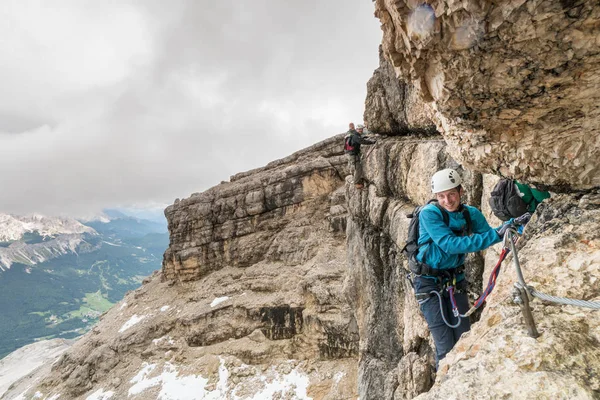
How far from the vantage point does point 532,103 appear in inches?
156

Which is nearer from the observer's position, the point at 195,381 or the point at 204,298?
the point at 195,381

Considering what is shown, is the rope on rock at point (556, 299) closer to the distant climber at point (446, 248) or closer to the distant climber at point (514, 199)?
the distant climber at point (446, 248)

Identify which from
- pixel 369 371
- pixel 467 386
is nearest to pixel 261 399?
pixel 369 371

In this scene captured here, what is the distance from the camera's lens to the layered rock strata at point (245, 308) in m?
26.3

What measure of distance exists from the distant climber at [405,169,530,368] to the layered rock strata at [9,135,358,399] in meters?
18.8

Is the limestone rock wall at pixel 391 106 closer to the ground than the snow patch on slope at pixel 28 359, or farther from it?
farther from it

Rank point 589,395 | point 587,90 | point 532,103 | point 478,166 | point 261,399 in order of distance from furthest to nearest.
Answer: point 261,399, point 478,166, point 532,103, point 587,90, point 589,395

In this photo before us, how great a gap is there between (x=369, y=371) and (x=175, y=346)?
25.8m

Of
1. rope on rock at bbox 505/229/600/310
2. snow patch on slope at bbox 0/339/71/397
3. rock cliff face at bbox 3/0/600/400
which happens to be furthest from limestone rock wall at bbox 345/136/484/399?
snow patch on slope at bbox 0/339/71/397

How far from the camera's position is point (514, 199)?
5.30 metres

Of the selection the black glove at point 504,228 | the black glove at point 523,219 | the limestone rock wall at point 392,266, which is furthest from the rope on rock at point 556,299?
the limestone rock wall at point 392,266

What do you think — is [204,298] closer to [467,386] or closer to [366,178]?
[366,178]

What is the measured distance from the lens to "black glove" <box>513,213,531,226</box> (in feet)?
16.6

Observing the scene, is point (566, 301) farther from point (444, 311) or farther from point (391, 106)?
point (391, 106)
